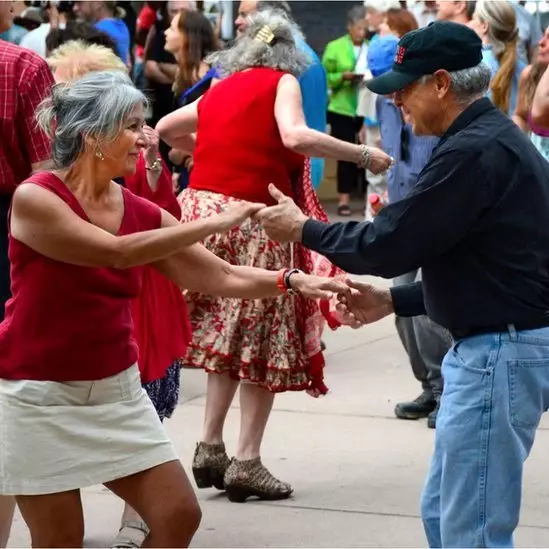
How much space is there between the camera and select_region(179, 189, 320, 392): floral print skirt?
557 centimetres

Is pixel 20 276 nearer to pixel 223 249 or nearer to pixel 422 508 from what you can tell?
pixel 422 508

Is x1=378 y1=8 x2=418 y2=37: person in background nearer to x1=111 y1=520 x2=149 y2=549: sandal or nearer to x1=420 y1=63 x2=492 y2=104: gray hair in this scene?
x1=111 y1=520 x2=149 y2=549: sandal

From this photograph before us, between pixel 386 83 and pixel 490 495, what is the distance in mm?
1179

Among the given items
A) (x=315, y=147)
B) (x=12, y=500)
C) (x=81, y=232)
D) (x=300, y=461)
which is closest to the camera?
(x=81, y=232)

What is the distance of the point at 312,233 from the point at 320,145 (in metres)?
1.44

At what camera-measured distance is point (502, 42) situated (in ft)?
24.5

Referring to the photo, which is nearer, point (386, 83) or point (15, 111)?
point (386, 83)

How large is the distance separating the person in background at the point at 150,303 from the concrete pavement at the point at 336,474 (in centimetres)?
49

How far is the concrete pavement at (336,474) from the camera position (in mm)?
5203

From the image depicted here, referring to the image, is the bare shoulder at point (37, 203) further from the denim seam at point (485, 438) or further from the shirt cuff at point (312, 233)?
the denim seam at point (485, 438)

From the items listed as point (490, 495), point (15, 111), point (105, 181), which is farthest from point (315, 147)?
point (490, 495)

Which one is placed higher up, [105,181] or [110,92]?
[110,92]

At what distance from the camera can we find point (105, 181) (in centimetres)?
388

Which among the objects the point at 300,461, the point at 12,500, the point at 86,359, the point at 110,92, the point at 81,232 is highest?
the point at 110,92
